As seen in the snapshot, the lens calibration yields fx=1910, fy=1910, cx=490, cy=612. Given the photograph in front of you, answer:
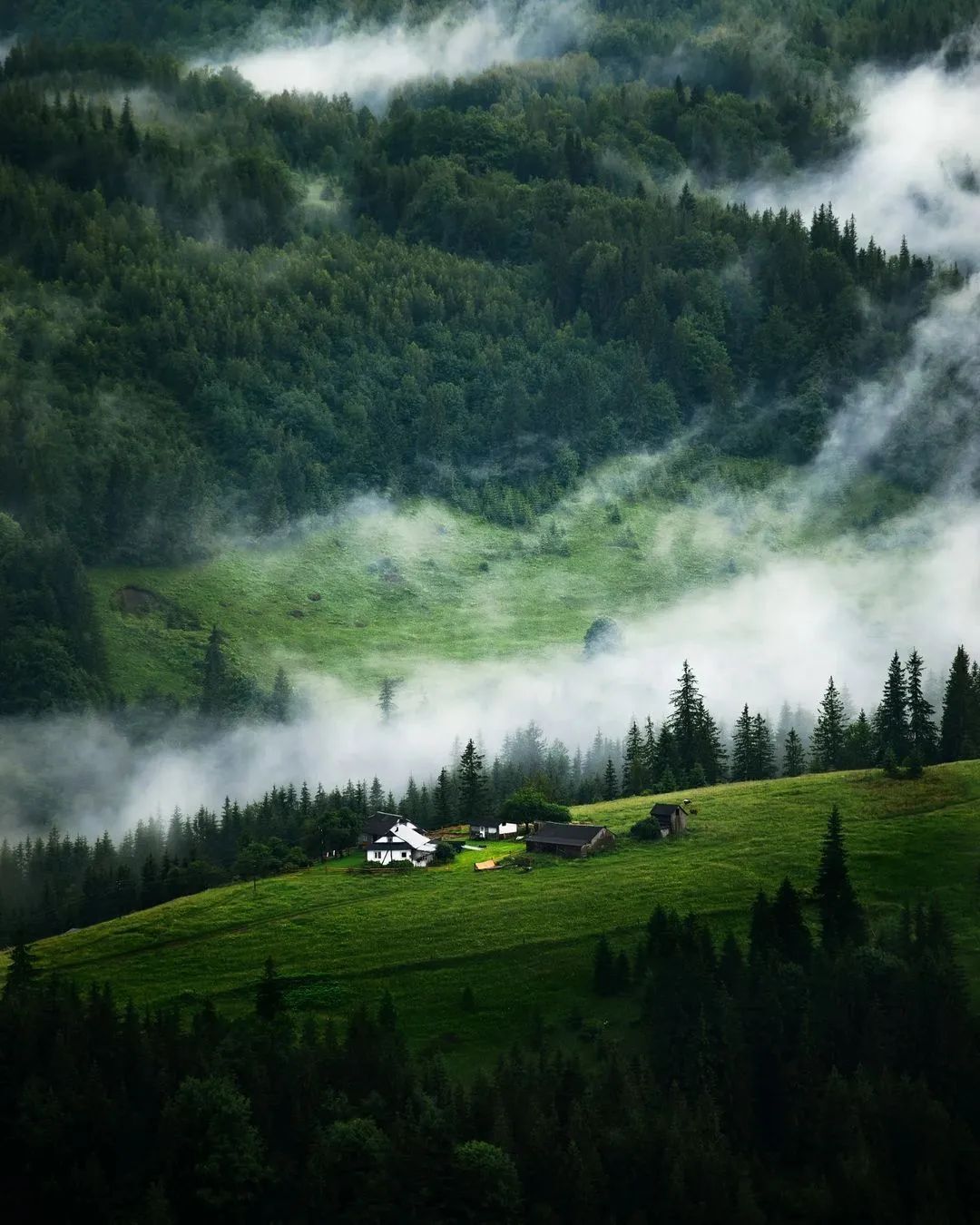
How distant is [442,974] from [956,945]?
4486 centimetres

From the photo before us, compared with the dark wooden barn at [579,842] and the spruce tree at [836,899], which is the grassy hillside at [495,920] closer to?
the dark wooden barn at [579,842]

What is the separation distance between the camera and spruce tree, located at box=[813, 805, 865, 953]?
166 meters

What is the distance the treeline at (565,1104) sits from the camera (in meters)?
135

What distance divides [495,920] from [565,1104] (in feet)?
124

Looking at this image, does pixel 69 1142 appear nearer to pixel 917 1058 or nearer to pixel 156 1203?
→ pixel 156 1203

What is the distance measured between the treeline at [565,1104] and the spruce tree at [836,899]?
3.51 ft

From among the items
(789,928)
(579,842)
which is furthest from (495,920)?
(789,928)

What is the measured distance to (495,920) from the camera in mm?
179500

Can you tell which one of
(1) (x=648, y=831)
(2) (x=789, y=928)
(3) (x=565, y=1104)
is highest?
(1) (x=648, y=831)

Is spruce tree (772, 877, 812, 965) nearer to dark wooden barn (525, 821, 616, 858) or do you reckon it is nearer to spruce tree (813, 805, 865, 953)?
spruce tree (813, 805, 865, 953)

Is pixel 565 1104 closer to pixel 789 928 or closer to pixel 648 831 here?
pixel 789 928

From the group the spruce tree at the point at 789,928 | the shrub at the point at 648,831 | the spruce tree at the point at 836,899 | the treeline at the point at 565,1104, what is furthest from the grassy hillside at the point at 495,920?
the spruce tree at the point at 789,928

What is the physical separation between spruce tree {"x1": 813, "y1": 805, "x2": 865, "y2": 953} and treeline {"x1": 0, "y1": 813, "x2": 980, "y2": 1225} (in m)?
1.07

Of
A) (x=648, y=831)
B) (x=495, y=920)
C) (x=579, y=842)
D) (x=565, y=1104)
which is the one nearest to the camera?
(x=565, y=1104)
